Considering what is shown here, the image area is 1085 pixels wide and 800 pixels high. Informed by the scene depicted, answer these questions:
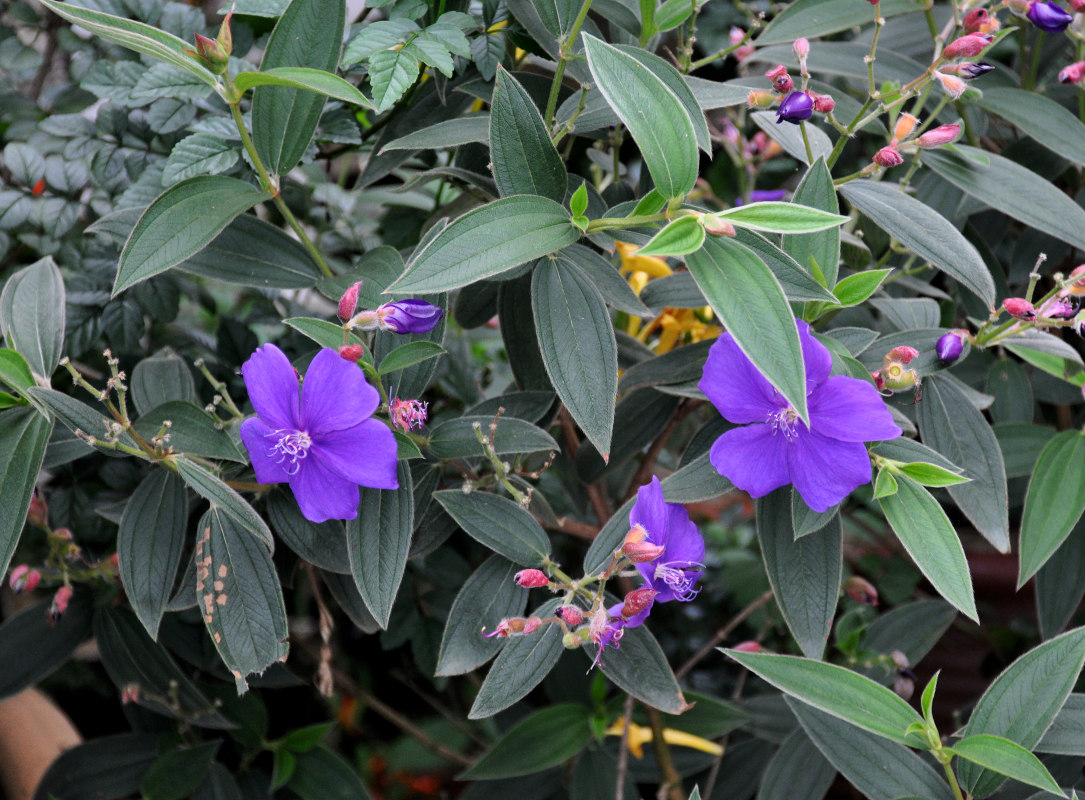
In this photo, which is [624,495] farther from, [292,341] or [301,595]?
[301,595]

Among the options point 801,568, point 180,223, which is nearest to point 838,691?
point 801,568

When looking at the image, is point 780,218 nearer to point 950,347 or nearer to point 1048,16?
point 950,347

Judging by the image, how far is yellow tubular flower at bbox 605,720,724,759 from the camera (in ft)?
3.46

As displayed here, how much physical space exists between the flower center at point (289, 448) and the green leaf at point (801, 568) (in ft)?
1.21

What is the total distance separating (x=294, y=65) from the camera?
0.73 m

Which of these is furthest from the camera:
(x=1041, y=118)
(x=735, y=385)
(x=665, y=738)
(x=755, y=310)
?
(x=665, y=738)

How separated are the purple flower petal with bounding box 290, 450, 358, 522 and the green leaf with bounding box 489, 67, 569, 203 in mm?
261

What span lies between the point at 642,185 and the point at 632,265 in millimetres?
102

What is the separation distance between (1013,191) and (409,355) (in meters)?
0.61

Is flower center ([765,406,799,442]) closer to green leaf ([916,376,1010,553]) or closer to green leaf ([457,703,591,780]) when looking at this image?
green leaf ([916,376,1010,553])

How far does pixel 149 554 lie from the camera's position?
773 mm

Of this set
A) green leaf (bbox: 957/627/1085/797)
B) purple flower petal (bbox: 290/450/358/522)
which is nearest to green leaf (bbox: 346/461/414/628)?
purple flower petal (bbox: 290/450/358/522)

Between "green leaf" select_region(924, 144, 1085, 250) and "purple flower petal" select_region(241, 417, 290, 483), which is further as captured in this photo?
"green leaf" select_region(924, 144, 1085, 250)

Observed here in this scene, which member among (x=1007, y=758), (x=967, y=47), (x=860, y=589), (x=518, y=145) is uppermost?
(x=967, y=47)
